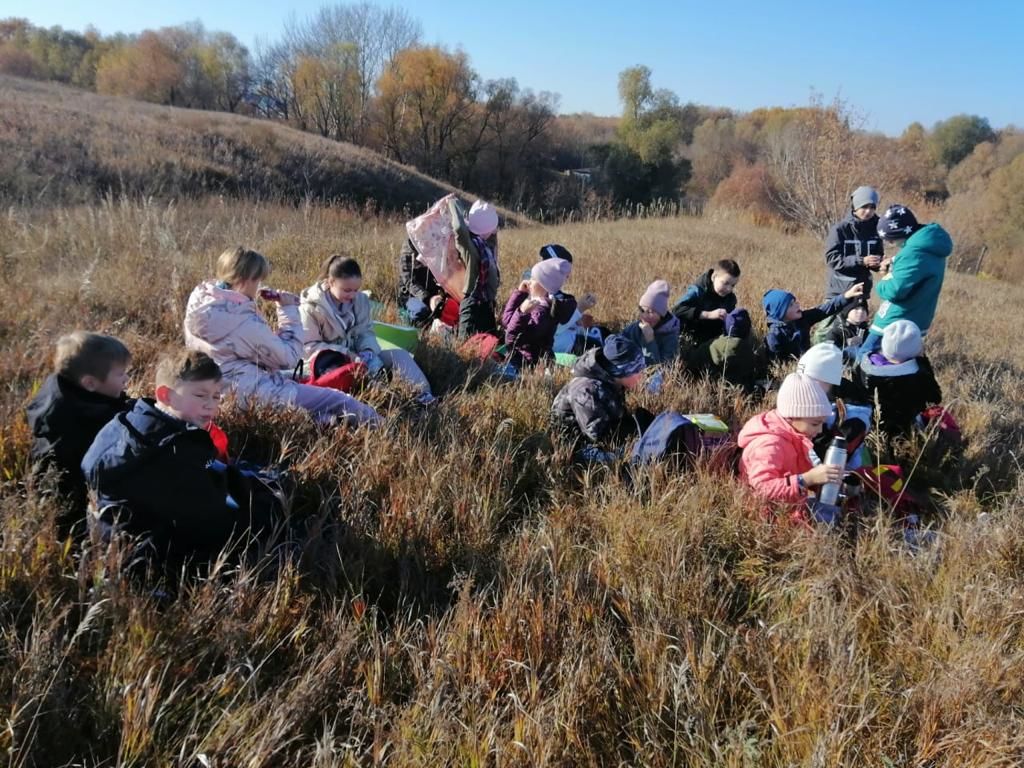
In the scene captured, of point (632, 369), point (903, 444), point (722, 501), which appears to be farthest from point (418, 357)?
point (903, 444)

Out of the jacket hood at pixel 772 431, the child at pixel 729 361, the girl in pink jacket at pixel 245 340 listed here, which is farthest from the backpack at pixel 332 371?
the child at pixel 729 361

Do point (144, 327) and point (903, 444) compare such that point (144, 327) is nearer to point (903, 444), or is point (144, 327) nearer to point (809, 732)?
point (809, 732)

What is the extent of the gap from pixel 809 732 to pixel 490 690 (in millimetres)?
856

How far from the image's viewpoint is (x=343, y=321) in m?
4.38

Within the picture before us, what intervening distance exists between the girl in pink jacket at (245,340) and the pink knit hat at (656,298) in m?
2.71

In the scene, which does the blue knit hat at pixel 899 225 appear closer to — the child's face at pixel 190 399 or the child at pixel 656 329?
the child at pixel 656 329

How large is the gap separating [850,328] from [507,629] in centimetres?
510

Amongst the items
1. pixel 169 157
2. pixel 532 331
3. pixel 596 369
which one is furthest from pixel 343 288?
pixel 169 157

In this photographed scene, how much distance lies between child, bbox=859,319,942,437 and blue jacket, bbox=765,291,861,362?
4.44ft

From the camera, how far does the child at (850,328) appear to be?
5.45 m

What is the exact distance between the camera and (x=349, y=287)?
4.30 meters

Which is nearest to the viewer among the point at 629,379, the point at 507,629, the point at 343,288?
the point at 507,629

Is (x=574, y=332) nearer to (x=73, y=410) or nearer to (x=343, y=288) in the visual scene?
(x=343, y=288)

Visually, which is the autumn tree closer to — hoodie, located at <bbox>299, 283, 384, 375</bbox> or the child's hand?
hoodie, located at <bbox>299, 283, 384, 375</bbox>
